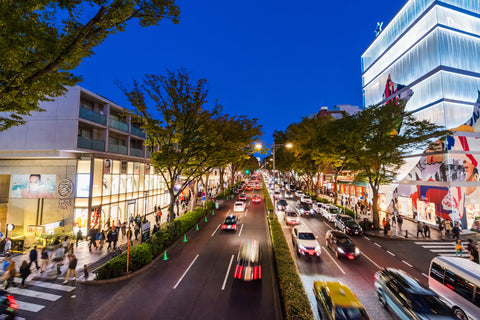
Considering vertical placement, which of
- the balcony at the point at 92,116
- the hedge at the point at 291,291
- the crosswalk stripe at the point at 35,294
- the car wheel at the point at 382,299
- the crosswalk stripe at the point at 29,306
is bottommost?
the crosswalk stripe at the point at 35,294

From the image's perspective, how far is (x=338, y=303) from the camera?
670cm

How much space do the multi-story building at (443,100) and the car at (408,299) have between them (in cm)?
1918

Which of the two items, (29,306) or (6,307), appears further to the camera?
(29,306)

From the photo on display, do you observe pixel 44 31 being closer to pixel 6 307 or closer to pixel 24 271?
pixel 6 307

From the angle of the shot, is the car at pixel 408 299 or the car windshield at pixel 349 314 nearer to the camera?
the car windshield at pixel 349 314

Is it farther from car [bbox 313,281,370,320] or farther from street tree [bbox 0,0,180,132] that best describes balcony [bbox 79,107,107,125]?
car [bbox 313,281,370,320]

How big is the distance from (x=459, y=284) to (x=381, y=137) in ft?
46.9

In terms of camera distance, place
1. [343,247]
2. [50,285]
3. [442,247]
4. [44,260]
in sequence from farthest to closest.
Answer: [442,247]
[343,247]
[44,260]
[50,285]

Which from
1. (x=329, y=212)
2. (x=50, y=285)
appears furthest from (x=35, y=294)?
(x=329, y=212)

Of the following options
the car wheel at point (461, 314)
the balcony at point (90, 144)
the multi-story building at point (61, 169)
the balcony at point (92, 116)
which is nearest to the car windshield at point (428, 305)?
the car wheel at point (461, 314)

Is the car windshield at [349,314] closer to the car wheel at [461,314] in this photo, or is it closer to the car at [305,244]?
the car wheel at [461,314]

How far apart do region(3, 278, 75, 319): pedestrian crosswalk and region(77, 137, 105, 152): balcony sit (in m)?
10.5

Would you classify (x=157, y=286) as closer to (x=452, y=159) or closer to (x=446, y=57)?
(x=452, y=159)

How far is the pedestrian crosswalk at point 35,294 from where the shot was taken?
28.0ft
